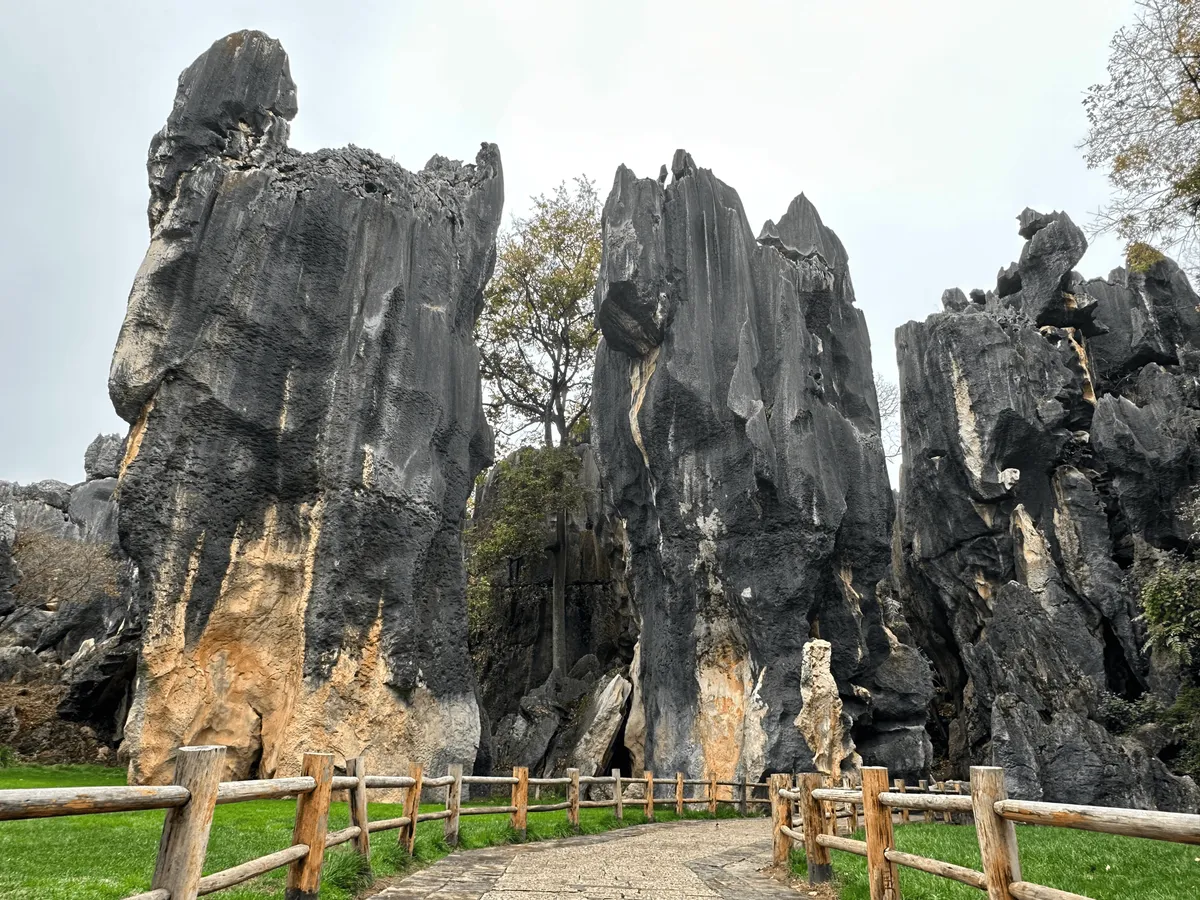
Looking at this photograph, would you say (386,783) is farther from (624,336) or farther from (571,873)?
(624,336)

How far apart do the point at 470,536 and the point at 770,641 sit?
1265cm

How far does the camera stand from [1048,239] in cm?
3500

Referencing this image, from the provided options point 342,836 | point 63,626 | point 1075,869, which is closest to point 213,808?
point 342,836

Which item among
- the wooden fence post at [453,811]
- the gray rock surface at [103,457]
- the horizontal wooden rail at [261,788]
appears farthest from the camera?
the gray rock surface at [103,457]

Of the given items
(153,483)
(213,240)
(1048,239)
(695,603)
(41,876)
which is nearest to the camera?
(41,876)

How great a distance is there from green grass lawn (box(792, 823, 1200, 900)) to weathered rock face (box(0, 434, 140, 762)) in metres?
18.9

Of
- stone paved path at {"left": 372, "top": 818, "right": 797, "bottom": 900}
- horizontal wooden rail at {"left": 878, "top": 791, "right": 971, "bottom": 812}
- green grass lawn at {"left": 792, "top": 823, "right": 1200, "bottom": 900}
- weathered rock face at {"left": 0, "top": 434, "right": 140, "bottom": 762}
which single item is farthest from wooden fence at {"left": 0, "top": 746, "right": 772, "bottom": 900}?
weathered rock face at {"left": 0, "top": 434, "right": 140, "bottom": 762}

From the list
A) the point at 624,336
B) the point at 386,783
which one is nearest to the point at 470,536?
the point at 624,336

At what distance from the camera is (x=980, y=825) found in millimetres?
5004

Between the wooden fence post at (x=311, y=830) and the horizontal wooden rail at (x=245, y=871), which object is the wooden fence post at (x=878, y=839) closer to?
the wooden fence post at (x=311, y=830)

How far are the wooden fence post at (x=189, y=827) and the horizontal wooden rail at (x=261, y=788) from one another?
28 centimetres

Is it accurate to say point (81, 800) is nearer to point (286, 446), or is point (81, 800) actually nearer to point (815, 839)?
point (815, 839)

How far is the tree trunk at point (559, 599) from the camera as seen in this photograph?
101 feet

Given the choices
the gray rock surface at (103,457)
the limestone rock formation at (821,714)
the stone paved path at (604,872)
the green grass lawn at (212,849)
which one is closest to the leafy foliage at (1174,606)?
the limestone rock formation at (821,714)
